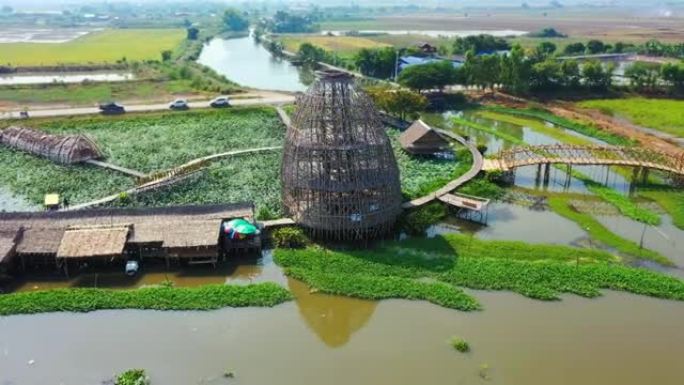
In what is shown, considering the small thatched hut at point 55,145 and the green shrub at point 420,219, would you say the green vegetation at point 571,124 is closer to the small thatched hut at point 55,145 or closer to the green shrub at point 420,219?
the green shrub at point 420,219

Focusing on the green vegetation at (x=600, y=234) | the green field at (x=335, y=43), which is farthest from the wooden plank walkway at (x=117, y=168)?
the green field at (x=335, y=43)

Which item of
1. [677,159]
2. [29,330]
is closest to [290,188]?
[29,330]

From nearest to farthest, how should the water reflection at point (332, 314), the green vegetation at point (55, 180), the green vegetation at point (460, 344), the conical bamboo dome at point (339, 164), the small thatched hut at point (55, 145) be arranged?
the green vegetation at point (460, 344)
the water reflection at point (332, 314)
the conical bamboo dome at point (339, 164)
the green vegetation at point (55, 180)
the small thatched hut at point (55, 145)

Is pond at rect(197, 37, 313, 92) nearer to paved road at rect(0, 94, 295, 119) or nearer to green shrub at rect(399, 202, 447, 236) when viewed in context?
paved road at rect(0, 94, 295, 119)

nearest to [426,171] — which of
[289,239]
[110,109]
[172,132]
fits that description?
[289,239]

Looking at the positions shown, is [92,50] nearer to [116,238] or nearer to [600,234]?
[116,238]
